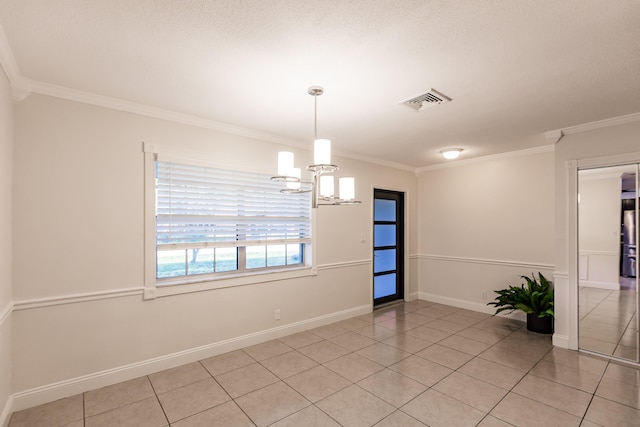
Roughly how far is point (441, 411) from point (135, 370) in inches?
107

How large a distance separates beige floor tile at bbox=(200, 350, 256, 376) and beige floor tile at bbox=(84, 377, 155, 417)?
21.6 inches

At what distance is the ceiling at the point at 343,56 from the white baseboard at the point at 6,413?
2.44 meters

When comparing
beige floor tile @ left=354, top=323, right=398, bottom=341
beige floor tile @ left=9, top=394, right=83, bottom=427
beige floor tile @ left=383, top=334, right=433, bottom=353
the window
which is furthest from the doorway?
beige floor tile @ left=9, top=394, right=83, bottom=427

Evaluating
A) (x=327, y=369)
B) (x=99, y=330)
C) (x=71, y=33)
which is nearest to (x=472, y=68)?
(x=71, y=33)

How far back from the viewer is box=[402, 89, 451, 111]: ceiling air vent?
2.58 meters

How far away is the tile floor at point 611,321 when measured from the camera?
3.21m

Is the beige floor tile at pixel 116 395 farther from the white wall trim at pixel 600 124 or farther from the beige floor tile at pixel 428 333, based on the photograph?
the white wall trim at pixel 600 124

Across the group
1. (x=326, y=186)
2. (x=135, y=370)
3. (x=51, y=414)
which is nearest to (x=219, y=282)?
(x=135, y=370)

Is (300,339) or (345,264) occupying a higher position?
(345,264)

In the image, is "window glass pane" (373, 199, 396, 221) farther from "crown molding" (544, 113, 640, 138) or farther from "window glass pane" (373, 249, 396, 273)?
"crown molding" (544, 113, 640, 138)

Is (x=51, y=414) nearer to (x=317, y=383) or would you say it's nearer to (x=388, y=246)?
(x=317, y=383)

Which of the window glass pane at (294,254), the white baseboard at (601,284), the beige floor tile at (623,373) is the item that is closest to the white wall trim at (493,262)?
the white baseboard at (601,284)

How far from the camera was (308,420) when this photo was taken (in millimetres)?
2242

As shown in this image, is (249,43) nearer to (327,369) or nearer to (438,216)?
(327,369)
